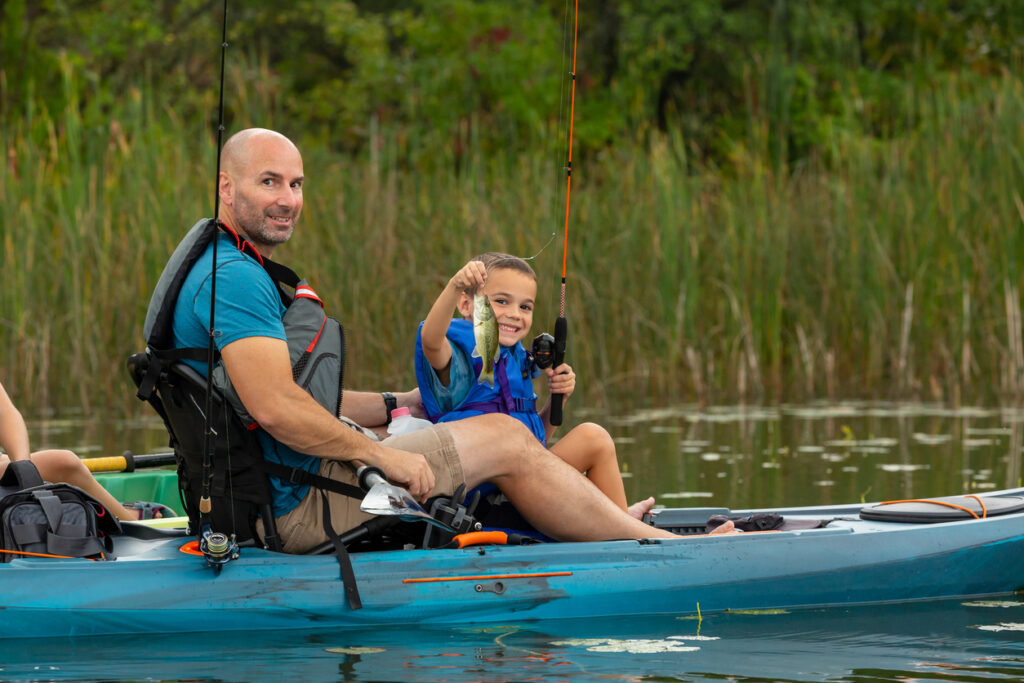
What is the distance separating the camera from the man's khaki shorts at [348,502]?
4441 mm

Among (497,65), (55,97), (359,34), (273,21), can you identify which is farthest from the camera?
(273,21)

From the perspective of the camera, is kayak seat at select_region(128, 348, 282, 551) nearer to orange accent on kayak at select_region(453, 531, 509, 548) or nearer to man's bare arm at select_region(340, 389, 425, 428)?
orange accent on kayak at select_region(453, 531, 509, 548)

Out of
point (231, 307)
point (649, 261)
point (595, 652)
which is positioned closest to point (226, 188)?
point (231, 307)

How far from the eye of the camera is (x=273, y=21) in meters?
20.5

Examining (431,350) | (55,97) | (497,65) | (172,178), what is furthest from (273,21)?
(431,350)

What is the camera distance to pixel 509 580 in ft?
14.9

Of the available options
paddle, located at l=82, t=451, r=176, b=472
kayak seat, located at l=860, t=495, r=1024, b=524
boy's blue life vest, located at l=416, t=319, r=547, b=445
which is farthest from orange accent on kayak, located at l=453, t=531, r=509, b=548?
paddle, located at l=82, t=451, r=176, b=472

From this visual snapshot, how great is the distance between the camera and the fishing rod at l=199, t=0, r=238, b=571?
13.2 ft

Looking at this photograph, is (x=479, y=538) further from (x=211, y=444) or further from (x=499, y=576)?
(x=211, y=444)

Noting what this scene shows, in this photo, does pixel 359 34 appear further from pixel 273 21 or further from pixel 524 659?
pixel 524 659

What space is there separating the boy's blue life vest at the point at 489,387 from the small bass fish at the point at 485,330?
0.36m

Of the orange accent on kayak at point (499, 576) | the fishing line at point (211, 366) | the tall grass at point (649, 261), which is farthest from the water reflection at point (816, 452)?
the fishing line at point (211, 366)

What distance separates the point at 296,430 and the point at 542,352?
41.1 inches

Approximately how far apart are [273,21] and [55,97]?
802 centimetres
